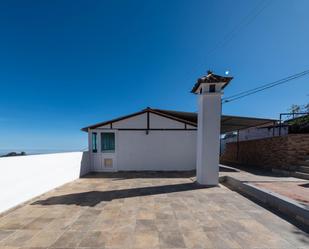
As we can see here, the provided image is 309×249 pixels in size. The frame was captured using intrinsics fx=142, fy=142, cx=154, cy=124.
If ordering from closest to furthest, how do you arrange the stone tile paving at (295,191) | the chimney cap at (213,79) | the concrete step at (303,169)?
the stone tile paving at (295,191), the chimney cap at (213,79), the concrete step at (303,169)

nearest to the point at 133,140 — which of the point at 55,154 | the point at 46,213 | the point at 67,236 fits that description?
the point at 55,154

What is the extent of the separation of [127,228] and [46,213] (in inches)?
75.0

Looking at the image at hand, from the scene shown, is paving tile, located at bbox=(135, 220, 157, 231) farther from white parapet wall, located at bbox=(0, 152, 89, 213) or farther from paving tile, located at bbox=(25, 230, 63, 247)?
white parapet wall, located at bbox=(0, 152, 89, 213)

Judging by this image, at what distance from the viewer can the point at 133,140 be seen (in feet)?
24.9

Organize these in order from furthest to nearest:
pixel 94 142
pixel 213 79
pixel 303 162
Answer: pixel 94 142 → pixel 303 162 → pixel 213 79

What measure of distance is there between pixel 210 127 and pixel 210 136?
12.2 inches

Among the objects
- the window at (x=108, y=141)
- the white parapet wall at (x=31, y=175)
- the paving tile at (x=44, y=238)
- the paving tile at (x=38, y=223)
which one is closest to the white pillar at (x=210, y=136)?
the paving tile at (x=44, y=238)

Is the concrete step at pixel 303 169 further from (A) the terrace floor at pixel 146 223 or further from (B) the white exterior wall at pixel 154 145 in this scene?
(B) the white exterior wall at pixel 154 145

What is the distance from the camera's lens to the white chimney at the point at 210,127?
16.0ft

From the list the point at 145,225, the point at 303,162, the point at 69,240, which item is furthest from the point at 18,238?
the point at 303,162

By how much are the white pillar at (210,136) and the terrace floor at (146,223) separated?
0.91 meters

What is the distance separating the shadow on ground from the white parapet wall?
1.52 ft

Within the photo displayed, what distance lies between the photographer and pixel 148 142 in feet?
25.0

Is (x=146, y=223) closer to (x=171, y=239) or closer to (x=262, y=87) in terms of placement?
(x=171, y=239)
